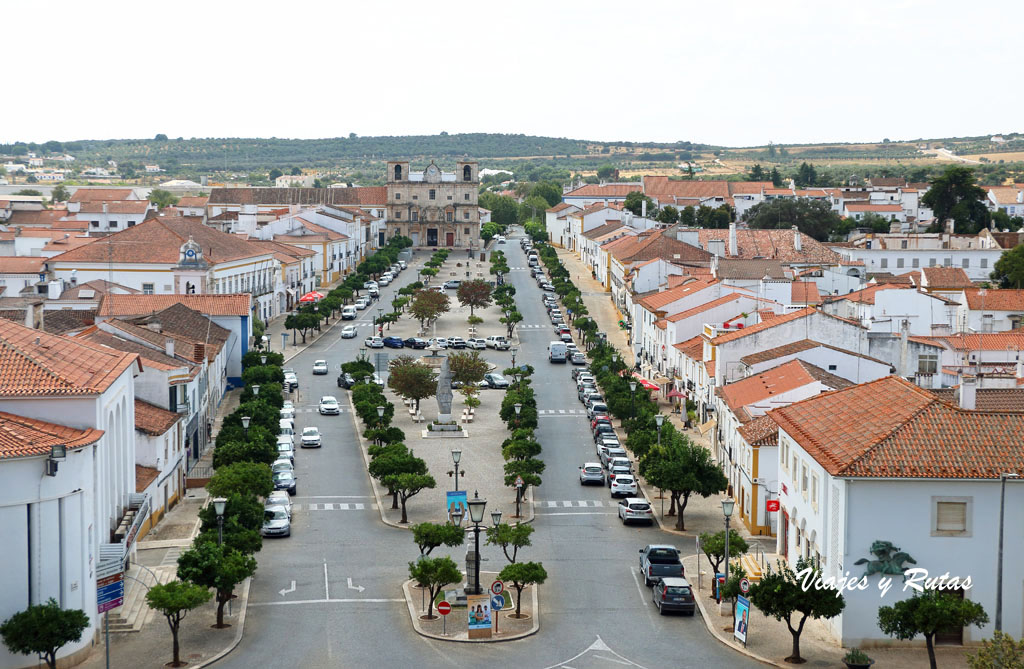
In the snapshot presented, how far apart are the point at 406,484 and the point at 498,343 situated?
5084cm

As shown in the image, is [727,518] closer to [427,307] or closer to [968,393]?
[968,393]

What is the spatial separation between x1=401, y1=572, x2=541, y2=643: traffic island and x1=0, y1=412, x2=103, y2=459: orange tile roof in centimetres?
965

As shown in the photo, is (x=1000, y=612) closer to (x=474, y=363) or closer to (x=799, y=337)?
(x=799, y=337)

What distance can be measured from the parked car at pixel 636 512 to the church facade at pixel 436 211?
13209cm

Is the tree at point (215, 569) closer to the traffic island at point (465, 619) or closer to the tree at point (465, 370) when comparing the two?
the traffic island at point (465, 619)

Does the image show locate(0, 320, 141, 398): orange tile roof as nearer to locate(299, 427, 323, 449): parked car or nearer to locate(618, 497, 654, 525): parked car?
locate(618, 497, 654, 525): parked car

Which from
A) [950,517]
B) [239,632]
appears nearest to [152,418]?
[239,632]

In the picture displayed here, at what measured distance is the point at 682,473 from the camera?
159 feet

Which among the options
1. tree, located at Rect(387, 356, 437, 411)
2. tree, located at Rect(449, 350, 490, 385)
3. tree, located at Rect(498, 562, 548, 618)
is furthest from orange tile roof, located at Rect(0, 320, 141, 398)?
tree, located at Rect(449, 350, 490, 385)

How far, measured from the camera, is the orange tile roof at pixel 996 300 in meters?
82.0

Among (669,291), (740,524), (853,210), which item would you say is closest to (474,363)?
(669,291)

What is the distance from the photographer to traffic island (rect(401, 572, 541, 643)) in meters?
35.5

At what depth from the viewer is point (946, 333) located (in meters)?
75.1

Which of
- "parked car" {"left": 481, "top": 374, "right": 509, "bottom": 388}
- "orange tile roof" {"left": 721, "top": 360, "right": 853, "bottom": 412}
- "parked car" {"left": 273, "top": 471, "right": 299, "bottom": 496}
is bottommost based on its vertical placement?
"parked car" {"left": 273, "top": 471, "right": 299, "bottom": 496}
